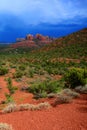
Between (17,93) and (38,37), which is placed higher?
(38,37)

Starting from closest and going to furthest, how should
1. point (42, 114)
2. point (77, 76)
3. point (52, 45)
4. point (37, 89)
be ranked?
point (42, 114) → point (77, 76) → point (37, 89) → point (52, 45)

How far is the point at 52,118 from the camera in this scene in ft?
29.2

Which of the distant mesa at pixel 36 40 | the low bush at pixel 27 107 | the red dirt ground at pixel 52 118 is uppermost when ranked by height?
the distant mesa at pixel 36 40

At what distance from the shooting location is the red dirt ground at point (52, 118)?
8.10 metres

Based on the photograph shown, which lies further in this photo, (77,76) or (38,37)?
(38,37)

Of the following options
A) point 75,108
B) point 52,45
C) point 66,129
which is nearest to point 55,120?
point 66,129

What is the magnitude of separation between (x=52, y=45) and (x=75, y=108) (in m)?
78.3

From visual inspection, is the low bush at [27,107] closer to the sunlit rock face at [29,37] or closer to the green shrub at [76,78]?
the green shrub at [76,78]

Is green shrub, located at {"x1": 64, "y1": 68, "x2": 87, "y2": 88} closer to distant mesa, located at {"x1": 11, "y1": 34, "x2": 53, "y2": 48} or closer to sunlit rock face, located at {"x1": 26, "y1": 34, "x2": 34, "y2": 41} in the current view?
distant mesa, located at {"x1": 11, "y1": 34, "x2": 53, "y2": 48}

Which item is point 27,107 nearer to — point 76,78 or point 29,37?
point 76,78

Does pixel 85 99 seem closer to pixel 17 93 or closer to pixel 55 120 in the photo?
pixel 55 120

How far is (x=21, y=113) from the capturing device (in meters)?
9.88

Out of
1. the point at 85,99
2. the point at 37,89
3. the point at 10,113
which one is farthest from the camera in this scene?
the point at 37,89

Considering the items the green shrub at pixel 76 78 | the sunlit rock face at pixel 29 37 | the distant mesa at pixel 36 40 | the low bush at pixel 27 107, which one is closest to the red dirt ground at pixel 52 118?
the low bush at pixel 27 107
